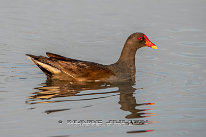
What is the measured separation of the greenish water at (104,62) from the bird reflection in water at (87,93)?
20 millimetres

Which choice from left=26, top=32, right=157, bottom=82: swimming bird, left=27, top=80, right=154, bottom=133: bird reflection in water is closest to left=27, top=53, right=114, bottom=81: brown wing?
left=26, top=32, right=157, bottom=82: swimming bird

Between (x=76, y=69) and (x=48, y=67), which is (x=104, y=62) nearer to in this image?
(x=76, y=69)

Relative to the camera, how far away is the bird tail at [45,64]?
1112 cm

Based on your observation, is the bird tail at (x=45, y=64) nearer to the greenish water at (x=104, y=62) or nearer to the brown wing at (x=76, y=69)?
the brown wing at (x=76, y=69)

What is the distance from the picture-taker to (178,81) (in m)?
11.4

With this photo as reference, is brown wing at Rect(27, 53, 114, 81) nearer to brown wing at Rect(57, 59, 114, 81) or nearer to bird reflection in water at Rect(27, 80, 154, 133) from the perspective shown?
brown wing at Rect(57, 59, 114, 81)

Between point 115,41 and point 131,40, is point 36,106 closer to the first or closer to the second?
point 131,40

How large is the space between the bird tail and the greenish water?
28cm

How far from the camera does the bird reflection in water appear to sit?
9.23 metres

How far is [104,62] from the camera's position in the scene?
13.2 meters

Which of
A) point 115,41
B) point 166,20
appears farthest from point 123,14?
point 115,41

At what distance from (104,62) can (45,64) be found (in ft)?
8.19

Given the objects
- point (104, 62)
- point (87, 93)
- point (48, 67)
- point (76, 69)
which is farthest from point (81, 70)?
point (104, 62)

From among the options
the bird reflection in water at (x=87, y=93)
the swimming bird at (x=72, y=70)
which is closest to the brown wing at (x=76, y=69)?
the swimming bird at (x=72, y=70)
